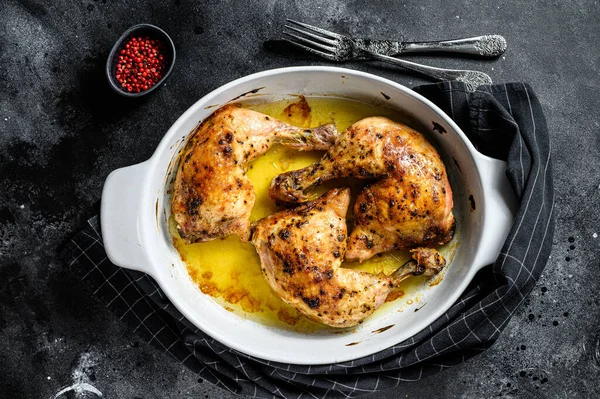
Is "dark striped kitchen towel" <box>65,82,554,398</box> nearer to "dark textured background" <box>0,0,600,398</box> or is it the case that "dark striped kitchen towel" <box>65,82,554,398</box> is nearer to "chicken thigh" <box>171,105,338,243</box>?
"dark textured background" <box>0,0,600,398</box>

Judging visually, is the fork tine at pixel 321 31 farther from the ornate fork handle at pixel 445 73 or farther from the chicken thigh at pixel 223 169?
the chicken thigh at pixel 223 169

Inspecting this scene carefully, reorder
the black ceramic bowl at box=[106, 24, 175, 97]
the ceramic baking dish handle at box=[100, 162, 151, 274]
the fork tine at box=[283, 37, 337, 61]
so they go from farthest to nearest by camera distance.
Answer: the fork tine at box=[283, 37, 337, 61] → the black ceramic bowl at box=[106, 24, 175, 97] → the ceramic baking dish handle at box=[100, 162, 151, 274]

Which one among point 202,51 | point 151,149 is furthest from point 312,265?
point 202,51

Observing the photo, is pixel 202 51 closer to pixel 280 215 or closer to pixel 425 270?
pixel 280 215

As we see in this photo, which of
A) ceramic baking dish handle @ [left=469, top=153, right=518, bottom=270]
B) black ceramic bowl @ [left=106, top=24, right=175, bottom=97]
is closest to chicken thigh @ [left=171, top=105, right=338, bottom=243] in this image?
black ceramic bowl @ [left=106, top=24, right=175, bottom=97]

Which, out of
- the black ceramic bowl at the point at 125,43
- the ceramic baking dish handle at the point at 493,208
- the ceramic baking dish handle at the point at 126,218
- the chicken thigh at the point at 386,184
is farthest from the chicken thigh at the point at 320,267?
the black ceramic bowl at the point at 125,43

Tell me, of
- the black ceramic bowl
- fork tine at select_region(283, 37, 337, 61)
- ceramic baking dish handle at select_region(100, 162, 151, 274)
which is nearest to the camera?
ceramic baking dish handle at select_region(100, 162, 151, 274)
